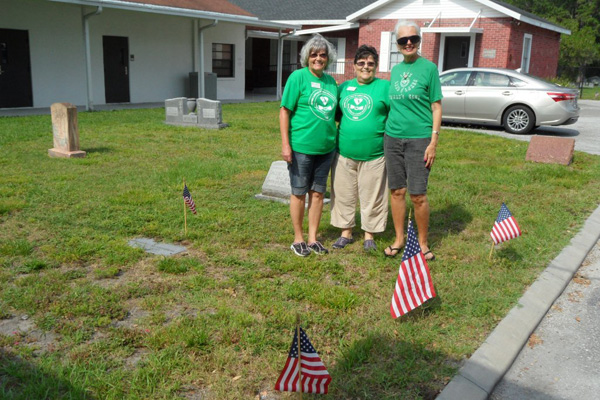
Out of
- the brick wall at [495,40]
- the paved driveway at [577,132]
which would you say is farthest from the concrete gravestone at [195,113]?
the brick wall at [495,40]

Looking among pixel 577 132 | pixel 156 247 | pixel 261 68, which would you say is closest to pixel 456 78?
pixel 577 132

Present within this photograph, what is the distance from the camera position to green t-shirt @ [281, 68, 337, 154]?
4473mm

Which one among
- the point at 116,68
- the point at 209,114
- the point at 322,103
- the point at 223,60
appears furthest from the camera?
the point at 223,60

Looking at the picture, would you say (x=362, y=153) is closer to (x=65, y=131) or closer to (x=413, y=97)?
(x=413, y=97)

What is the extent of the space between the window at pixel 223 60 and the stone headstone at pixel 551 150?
1496cm

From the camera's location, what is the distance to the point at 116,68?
1803 cm

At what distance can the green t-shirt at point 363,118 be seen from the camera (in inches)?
179

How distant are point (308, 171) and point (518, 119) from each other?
9.89m

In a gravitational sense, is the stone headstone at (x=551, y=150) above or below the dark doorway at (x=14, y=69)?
below

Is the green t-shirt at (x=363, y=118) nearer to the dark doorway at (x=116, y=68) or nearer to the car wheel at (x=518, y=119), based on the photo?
the car wheel at (x=518, y=119)

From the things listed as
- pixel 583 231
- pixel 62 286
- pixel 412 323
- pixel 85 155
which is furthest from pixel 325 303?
pixel 85 155

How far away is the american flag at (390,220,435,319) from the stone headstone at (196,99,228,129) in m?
9.62

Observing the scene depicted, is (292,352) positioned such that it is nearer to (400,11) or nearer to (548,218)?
(548,218)

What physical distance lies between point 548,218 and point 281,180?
9.82 ft
